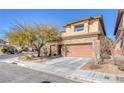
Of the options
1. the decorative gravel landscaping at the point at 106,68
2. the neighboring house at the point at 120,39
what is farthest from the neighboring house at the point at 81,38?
the decorative gravel landscaping at the point at 106,68

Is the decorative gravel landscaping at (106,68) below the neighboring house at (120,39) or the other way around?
below

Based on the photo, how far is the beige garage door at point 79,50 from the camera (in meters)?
14.5

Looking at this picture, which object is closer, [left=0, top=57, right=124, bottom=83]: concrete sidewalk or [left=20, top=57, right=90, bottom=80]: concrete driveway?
[left=0, top=57, right=124, bottom=83]: concrete sidewalk

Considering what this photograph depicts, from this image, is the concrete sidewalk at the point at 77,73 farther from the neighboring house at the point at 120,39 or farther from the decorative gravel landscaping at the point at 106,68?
the neighboring house at the point at 120,39

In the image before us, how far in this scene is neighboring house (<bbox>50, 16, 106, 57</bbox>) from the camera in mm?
14195

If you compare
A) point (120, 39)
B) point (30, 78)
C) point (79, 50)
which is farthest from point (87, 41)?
point (30, 78)

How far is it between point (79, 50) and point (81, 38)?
5.68ft

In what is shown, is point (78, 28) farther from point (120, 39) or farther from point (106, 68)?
point (106, 68)

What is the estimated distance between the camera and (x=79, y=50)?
50.7 feet

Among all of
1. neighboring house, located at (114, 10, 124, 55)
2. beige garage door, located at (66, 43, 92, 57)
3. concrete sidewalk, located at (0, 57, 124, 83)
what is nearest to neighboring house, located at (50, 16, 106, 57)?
beige garage door, located at (66, 43, 92, 57)

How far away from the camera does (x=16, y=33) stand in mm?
13328

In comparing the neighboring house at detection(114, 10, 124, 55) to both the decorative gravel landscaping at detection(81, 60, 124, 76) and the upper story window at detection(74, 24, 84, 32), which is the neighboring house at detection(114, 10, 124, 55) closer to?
the decorative gravel landscaping at detection(81, 60, 124, 76)

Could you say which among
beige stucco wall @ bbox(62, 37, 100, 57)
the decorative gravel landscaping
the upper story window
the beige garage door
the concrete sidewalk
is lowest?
the concrete sidewalk
